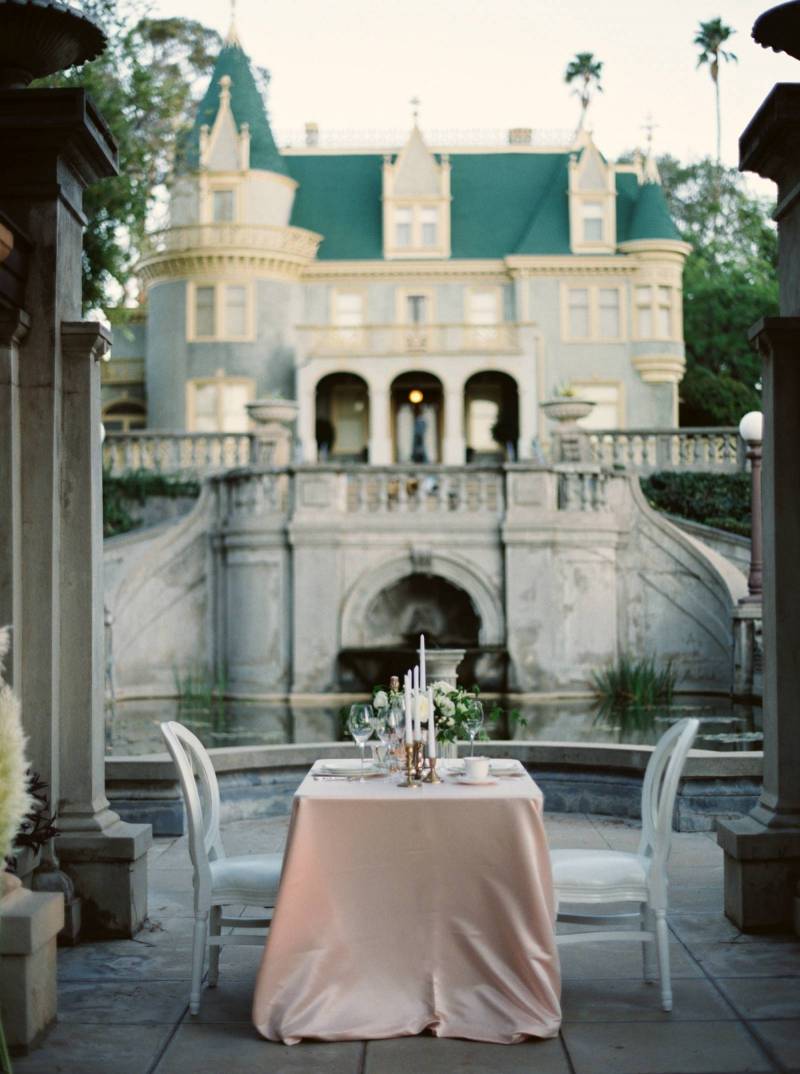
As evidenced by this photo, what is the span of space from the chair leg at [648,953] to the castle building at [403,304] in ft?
101

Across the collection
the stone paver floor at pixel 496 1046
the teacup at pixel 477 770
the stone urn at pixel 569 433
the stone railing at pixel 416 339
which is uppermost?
the stone railing at pixel 416 339

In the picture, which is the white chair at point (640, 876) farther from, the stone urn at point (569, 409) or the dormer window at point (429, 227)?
the dormer window at point (429, 227)

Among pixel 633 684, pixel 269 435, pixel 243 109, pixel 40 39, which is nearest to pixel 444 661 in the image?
pixel 633 684

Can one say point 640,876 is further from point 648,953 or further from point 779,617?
point 779,617

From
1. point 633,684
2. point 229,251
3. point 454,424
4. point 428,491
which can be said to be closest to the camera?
point 633,684

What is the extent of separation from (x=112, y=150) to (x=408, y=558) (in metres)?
15.0

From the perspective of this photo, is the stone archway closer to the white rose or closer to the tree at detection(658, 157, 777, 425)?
the white rose

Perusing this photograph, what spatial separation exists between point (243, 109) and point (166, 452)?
1460 cm

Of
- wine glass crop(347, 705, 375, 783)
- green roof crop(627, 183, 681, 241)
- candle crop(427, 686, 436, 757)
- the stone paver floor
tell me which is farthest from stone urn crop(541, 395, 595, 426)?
candle crop(427, 686, 436, 757)

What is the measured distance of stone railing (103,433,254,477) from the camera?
29.0m

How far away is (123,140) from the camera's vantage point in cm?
2205

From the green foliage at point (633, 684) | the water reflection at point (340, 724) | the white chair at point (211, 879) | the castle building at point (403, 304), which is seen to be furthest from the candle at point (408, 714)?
the castle building at point (403, 304)

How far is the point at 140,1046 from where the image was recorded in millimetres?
5512

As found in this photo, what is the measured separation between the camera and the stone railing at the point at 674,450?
28.1 metres
